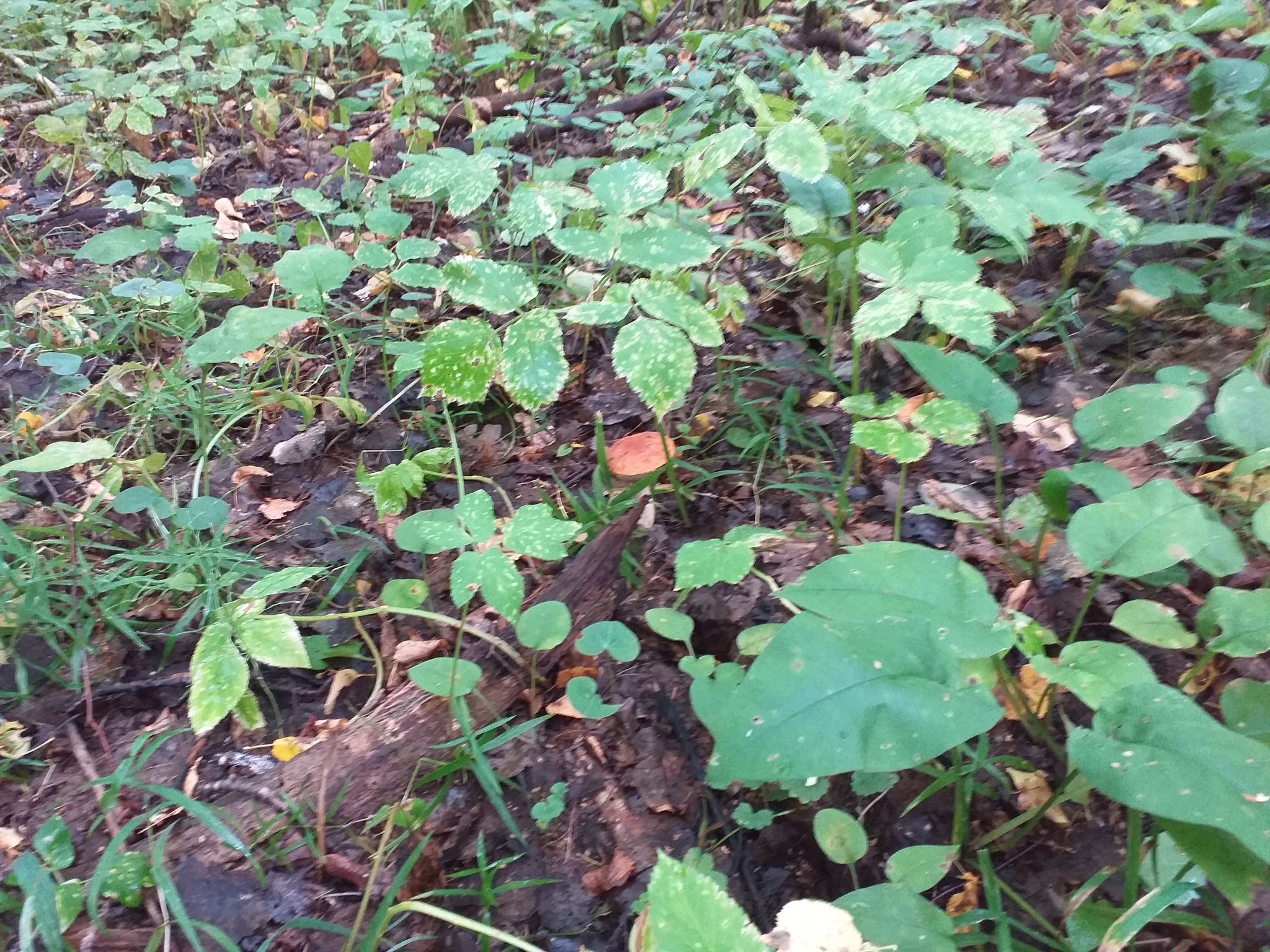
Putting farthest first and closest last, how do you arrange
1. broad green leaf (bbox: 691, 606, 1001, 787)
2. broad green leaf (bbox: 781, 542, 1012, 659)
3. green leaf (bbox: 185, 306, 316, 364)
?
green leaf (bbox: 185, 306, 316, 364), broad green leaf (bbox: 781, 542, 1012, 659), broad green leaf (bbox: 691, 606, 1001, 787)

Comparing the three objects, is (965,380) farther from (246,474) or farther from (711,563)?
(246,474)

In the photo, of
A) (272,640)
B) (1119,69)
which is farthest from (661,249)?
(1119,69)

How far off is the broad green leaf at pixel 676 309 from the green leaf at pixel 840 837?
2.51 feet

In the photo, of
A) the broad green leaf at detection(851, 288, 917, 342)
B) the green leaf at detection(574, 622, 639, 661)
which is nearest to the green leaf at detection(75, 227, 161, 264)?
the green leaf at detection(574, 622, 639, 661)

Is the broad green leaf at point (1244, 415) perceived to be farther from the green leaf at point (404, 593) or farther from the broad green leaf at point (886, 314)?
the green leaf at point (404, 593)

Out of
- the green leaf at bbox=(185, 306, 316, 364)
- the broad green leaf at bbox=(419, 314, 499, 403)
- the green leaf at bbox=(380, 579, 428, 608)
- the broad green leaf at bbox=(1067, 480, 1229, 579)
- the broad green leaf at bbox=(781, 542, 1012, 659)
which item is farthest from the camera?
the green leaf at bbox=(185, 306, 316, 364)

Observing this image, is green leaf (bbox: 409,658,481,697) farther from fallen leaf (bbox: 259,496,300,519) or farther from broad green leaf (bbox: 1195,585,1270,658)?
broad green leaf (bbox: 1195,585,1270,658)

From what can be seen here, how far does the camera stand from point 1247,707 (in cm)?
91

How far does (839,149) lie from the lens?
5.17ft

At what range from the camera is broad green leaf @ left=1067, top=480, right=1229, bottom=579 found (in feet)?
3.25

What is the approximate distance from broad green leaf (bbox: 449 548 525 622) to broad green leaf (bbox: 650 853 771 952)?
0.51 metres

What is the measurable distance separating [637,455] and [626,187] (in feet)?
1.94

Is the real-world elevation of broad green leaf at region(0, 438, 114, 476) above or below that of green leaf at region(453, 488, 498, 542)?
below

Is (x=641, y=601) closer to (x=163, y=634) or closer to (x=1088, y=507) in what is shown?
(x=1088, y=507)
